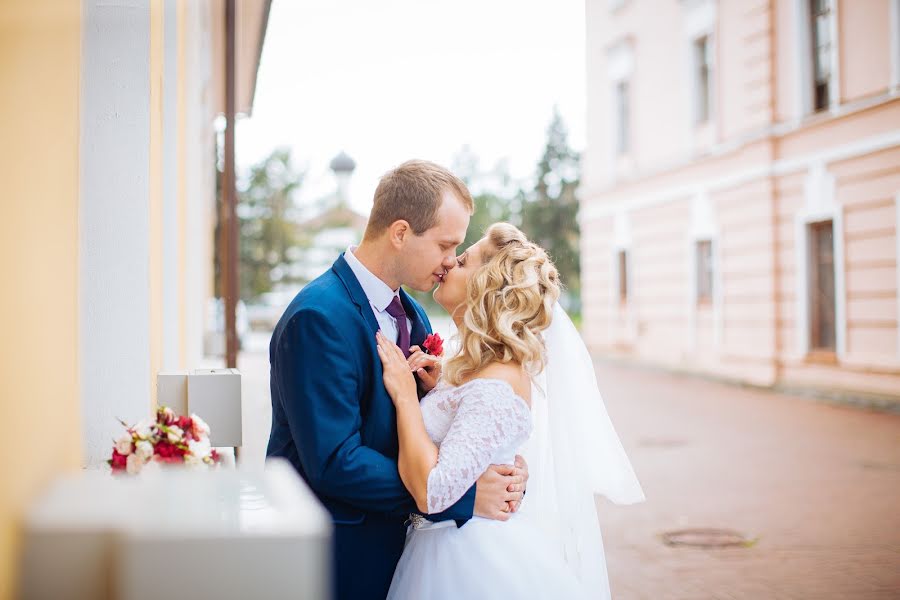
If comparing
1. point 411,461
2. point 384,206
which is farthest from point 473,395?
point 384,206

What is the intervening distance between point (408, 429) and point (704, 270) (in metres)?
18.2

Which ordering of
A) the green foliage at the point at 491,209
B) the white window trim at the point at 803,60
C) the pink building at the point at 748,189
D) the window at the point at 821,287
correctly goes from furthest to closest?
the green foliage at the point at 491,209 < the white window trim at the point at 803,60 < the window at the point at 821,287 < the pink building at the point at 748,189

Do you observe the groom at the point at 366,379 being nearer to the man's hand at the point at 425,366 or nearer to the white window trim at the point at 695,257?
the man's hand at the point at 425,366

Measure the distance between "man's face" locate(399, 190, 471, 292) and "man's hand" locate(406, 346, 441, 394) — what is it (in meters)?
0.22

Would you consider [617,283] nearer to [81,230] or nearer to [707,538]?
[707,538]

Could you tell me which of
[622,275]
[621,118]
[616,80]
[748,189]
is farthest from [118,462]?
[616,80]

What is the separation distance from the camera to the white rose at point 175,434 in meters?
2.46

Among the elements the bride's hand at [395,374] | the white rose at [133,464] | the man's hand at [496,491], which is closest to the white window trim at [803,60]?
the man's hand at [496,491]

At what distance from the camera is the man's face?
9.57 feet

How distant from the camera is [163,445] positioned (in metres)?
2.45

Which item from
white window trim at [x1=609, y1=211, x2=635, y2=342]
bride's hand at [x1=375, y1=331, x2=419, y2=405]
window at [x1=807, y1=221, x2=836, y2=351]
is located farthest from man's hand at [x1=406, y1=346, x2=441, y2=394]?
white window trim at [x1=609, y1=211, x2=635, y2=342]

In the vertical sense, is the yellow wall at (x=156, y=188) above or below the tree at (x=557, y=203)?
below

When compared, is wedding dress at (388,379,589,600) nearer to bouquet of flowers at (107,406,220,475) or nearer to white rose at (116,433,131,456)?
bouquet of flowers at (107,406,220,475)

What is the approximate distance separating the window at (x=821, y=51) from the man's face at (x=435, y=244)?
48.2ft
